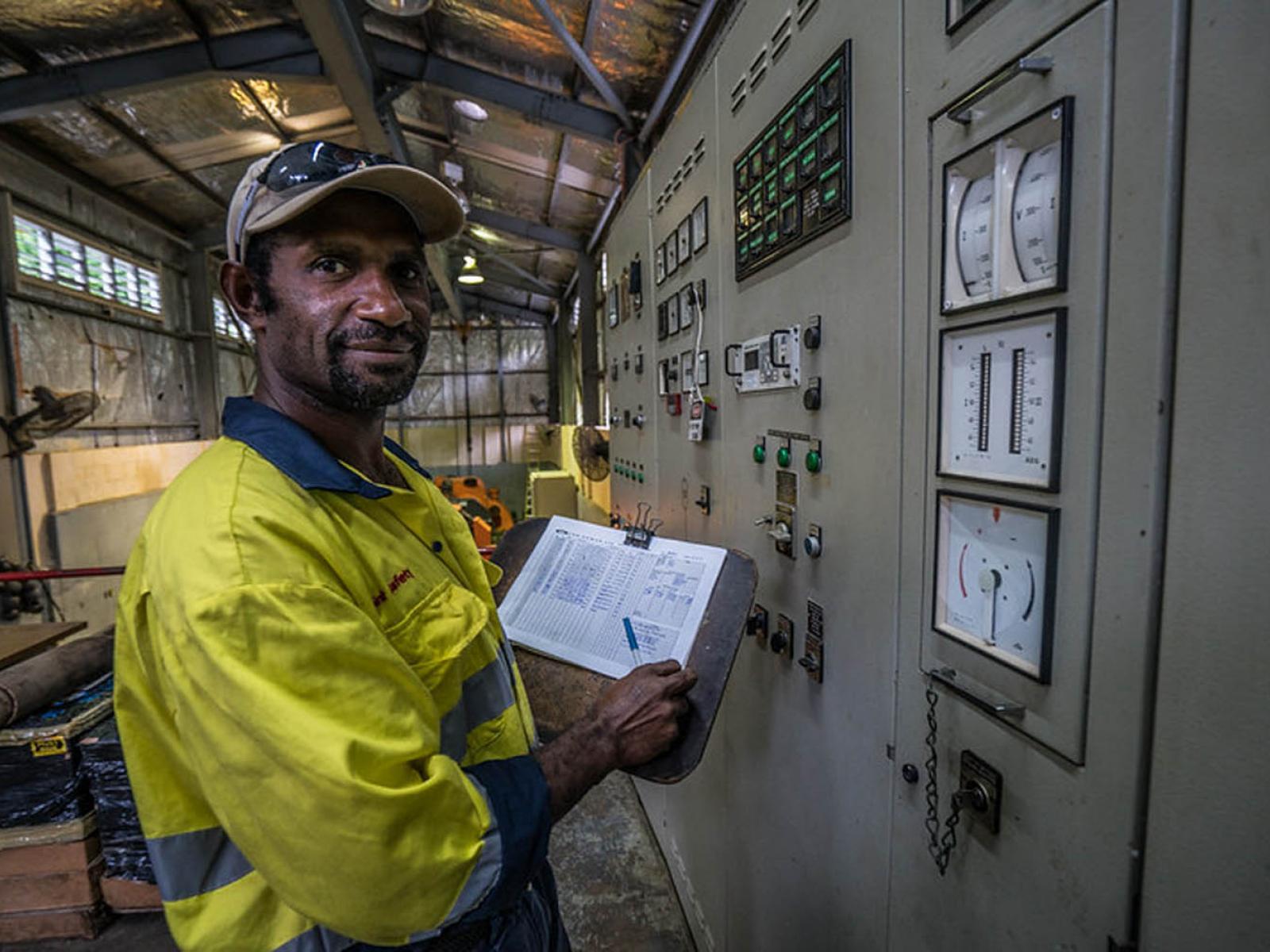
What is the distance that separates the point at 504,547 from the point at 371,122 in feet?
13.4

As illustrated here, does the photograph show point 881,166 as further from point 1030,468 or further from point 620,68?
point 620,68

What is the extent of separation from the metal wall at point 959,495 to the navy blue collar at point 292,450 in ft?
2.83

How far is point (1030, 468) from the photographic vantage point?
744 millimetres

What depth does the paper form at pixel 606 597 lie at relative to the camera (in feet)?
3.83

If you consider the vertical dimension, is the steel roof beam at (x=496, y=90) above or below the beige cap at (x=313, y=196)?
above

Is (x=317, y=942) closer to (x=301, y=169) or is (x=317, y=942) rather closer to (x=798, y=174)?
(x=301, y=169)

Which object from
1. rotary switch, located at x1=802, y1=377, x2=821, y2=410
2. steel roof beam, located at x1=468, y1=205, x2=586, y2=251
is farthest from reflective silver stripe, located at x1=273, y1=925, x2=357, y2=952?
steel roof beam, located at x1=468, y1=205, x2=586, y2=251

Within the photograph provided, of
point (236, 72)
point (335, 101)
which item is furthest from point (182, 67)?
point (335, 101)

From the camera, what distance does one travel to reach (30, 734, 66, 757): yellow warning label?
1.97 metres

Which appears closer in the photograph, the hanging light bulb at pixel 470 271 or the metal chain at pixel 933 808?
the metal chain at pixel 933 808

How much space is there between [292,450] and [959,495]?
950mm

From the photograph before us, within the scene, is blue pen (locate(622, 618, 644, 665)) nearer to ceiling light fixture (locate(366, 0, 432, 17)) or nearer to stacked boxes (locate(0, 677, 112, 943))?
stacked boxes (locate(0, 677, 112, 943))

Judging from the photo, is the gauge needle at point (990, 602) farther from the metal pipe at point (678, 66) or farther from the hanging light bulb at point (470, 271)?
the hanging light bulb at point (470, 271)

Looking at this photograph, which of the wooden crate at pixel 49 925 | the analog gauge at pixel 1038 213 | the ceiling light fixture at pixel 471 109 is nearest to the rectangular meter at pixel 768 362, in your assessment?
the analog gauge at pixel 1038 213
